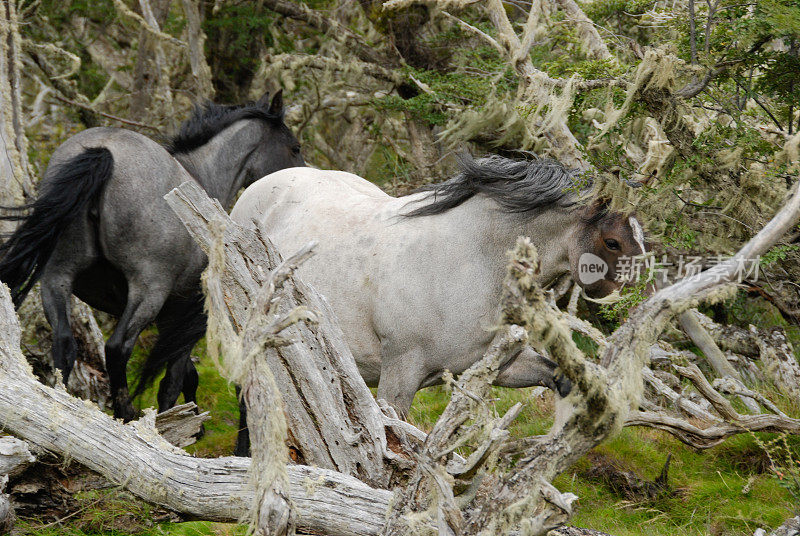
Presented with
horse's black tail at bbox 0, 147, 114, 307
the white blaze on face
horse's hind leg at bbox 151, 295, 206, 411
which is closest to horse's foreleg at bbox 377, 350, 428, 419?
the white blaze on face

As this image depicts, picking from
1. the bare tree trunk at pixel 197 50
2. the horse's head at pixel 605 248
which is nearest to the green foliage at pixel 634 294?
the horse's head at pixel 605 248

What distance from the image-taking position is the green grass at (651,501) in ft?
12.0

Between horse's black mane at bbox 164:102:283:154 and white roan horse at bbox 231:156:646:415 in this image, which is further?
horse's black mane at bbox 164:102:283:154

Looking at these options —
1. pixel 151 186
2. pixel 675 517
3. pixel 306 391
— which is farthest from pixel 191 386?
pixel 675 517

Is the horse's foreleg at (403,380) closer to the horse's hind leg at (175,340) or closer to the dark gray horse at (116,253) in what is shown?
the horse's hind leg at (175,340)

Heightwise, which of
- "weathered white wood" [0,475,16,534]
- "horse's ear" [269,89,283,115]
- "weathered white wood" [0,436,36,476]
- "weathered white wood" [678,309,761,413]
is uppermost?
"horse's ear" [269,89,283,115]

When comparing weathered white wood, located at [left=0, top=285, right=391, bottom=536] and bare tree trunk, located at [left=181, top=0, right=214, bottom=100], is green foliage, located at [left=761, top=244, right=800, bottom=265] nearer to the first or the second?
weathered white wood, located at [left=0, top=285, right=391, bottom=536]

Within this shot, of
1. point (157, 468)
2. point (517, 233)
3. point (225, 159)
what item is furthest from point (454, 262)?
point (225, 159)

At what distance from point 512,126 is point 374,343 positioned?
306 cm

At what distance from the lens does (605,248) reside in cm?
406

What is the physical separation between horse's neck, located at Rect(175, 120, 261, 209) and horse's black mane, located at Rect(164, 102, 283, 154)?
5cm

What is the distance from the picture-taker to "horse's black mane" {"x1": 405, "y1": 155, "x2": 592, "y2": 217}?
4164 millimetres

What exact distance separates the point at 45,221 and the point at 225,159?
6.54ft

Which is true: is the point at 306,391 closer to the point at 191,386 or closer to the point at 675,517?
the point at 675,517
